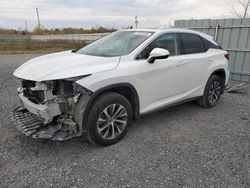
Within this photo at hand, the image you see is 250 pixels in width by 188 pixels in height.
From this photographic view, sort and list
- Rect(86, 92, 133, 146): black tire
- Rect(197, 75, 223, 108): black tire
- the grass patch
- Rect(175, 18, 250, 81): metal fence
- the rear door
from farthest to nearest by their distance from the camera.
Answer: the grass patch < Rect(175, 18, 250, 81): metal fence < Rect(197, 75, 223, 108): black tire < the rear door < Rect(86, 92, 133, 146): black tire

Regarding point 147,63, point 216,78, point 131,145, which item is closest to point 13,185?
point 131,145

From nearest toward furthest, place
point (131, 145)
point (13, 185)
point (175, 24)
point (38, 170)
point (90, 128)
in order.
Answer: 1. point (13, 185)
2. point (38, 170)
3. point (90, 128)
4. point (131, 145)
5. point (175, 24)

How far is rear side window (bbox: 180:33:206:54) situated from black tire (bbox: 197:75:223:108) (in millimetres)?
→ 734

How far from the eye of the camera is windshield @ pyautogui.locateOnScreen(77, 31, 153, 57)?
3.31m

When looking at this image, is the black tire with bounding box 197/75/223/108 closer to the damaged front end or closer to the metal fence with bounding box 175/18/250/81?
the damaged front end

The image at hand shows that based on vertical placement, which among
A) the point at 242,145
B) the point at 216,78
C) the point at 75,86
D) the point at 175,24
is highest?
the point at 175,24

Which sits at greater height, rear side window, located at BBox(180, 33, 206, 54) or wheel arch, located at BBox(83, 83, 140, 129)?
rear side window, located at BBox(180, 33, 206, 54)

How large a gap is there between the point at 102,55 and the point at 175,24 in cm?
707

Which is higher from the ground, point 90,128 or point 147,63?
point 147,63

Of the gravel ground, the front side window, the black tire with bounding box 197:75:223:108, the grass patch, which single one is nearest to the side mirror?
the front side window

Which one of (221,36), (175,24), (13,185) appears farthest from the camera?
(175,24)

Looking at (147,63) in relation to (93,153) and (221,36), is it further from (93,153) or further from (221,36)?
(221,36)

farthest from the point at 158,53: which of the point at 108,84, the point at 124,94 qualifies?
the point at 108,84

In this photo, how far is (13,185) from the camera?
7.47ft
